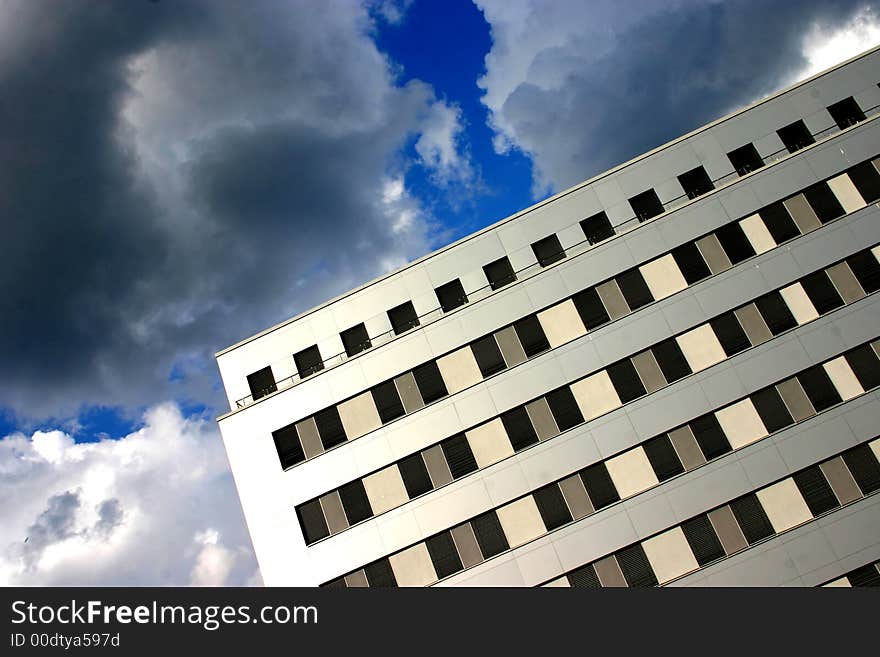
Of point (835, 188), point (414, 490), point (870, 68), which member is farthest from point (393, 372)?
point (870, 68)

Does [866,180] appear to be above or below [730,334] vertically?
above

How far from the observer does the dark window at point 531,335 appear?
85.5 ft

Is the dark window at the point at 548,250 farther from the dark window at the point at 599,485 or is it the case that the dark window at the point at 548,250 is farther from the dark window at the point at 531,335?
the dark window at the point at 599,485

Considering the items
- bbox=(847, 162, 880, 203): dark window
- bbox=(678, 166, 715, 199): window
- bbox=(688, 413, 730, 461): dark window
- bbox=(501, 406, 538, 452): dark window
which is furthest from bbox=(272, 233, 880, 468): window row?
bbox=(678, 166, 715, 199): window

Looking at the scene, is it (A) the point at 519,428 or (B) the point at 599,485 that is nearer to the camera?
(B) the point at 599,485

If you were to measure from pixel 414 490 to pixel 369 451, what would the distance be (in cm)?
281

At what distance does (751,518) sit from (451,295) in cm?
1650

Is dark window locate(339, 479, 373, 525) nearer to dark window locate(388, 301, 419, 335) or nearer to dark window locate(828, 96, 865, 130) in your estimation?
dark window locate(388, 301, 419, 335)

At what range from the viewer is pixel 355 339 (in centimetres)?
2827

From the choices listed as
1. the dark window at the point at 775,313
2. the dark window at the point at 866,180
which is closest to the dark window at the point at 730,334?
the dark window at the point at 775,313

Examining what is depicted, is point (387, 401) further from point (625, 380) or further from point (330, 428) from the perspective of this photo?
point (625, 380)

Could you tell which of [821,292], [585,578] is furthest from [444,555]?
[821,292]

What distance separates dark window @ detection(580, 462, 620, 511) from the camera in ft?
77.3

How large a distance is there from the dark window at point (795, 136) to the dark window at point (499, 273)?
596 inches
